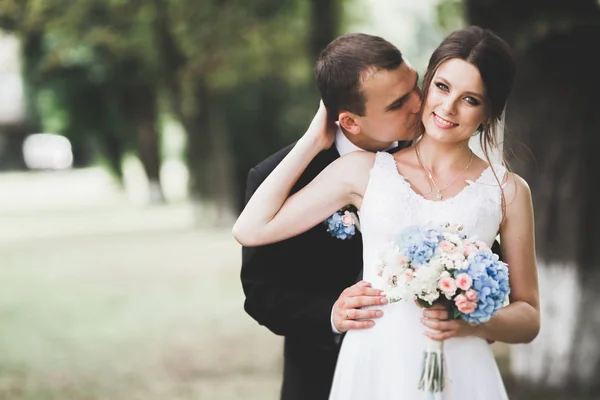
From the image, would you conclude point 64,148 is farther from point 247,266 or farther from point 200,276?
point 247,266

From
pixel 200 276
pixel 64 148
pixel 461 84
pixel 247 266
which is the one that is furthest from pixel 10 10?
pixel 64 148

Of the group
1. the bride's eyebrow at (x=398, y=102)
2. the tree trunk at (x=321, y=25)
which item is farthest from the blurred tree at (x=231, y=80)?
the bride's eyebrow at (x=398, y=102)

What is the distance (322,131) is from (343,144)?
4.9 inches

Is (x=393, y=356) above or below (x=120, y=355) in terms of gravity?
above

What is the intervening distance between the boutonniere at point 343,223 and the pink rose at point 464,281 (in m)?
0.57

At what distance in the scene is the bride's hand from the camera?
3.10 meters

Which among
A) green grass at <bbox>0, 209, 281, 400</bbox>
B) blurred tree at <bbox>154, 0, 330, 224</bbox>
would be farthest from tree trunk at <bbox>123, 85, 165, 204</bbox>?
green grass at <bbox>0, 209, 281, 400</bbox>

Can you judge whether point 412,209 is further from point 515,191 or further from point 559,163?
point 559,163

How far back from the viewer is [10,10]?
24.6ft

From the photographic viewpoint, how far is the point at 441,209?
9.23 feet

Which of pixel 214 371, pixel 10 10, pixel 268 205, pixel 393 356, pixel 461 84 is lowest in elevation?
pixel 214 371

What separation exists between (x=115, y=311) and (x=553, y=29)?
26.6ft

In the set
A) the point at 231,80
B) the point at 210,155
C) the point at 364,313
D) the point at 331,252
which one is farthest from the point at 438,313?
the point at 210,155

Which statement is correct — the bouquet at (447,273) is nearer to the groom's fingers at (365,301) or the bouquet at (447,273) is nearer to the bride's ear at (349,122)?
the groom's fingers at (365,301)
